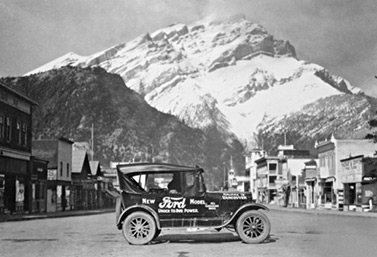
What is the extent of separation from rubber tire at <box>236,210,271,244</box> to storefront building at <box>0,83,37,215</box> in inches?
1162

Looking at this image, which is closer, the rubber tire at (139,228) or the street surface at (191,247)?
the street surface at (191,247)

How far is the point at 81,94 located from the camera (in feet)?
649

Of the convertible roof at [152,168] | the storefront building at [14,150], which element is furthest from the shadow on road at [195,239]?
the storefront building at [14,150]

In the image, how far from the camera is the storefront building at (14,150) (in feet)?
152

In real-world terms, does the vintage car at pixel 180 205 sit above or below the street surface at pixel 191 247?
above

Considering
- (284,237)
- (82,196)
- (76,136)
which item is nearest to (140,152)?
(76,136)

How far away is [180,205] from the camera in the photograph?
63.1 ft

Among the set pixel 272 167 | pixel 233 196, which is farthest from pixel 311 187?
pixel 233 196

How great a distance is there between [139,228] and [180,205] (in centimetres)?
136

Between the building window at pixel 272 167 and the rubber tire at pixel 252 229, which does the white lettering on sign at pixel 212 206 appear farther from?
the building window at pixel 272 167

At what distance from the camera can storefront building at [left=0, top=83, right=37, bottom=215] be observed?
46.3 m

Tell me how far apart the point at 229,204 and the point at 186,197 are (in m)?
1.29

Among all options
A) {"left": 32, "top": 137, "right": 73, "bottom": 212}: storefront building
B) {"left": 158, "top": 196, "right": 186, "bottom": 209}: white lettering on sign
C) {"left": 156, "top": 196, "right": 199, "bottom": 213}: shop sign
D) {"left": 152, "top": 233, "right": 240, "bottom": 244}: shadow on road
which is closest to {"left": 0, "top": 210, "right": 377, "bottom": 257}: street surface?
{"left": 152, "top": 233, "right": 240, "bottom": 244}: shadow on road

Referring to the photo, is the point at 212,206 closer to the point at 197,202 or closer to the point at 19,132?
the point at 197,202
